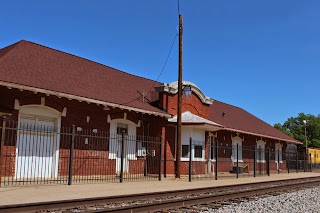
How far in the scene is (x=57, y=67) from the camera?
18938 millimetres

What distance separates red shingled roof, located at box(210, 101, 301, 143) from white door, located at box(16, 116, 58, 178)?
13.8m

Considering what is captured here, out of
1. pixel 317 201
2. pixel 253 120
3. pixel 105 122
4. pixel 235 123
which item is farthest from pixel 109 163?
pixel 253 120

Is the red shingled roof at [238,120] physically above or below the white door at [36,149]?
above

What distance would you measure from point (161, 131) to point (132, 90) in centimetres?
313

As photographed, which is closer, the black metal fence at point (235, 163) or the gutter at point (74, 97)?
the gutter at point (74, 97)

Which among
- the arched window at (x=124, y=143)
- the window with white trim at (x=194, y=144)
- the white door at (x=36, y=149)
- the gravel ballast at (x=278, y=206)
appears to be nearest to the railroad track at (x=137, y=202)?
the gravel ballast at (x=278, y=206)

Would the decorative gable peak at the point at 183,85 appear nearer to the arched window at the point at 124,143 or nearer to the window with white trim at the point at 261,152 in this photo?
the arched window at the point at 124,143

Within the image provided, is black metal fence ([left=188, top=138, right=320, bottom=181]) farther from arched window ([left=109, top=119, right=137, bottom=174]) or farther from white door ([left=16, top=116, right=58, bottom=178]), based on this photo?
white door ([left=16, top=116, right=58, bottom=178])

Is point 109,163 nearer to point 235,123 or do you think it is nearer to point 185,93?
point 185,93

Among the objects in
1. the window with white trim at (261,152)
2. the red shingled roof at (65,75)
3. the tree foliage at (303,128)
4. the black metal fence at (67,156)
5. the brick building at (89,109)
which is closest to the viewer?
the black metal fence at (67,156)

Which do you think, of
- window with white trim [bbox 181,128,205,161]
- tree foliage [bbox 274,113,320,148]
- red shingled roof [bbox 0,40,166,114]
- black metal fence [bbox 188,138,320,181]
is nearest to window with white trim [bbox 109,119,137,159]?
red shingled roof [bbox 0,40,166,114]

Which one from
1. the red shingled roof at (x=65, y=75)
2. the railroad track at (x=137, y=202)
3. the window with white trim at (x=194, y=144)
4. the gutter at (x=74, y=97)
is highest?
the red shingled roof at (x=65, y=75)

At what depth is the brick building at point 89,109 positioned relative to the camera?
15.0m

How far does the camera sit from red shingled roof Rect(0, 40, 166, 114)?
51.4 feet
